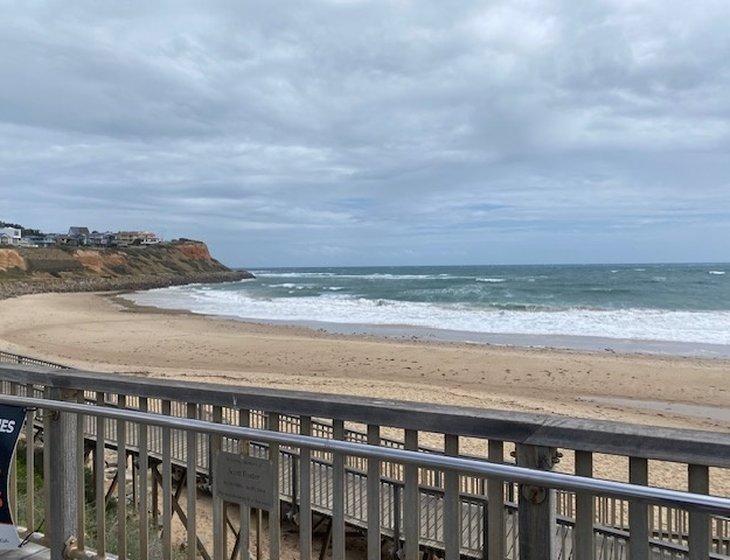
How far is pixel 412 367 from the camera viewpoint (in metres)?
19.3

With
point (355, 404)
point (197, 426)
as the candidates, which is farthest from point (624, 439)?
point (197, 426)

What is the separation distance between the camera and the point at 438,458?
2168 millimetres

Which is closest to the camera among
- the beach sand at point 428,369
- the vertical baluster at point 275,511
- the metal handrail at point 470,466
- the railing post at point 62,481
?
the metal handrail at point 470,466

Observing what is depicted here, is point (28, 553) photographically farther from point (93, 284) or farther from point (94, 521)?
point (93, 284)

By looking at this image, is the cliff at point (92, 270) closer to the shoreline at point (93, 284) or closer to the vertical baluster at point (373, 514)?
the shoreline at point (93, 284)

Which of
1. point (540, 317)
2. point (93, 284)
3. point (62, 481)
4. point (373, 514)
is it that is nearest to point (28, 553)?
point (62, 481)

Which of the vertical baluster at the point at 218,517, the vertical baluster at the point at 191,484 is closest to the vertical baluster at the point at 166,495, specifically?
the vertical baluster at the point at 191,484

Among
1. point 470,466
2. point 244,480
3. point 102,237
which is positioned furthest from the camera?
point 102,237

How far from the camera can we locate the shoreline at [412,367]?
1489 centimetres

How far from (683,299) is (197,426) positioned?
54.1m

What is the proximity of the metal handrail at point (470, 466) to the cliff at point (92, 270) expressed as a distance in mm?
59563

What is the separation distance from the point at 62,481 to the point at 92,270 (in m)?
90.7

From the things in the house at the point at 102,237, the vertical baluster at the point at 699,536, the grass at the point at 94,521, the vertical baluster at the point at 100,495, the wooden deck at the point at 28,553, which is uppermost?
the house at the point at 102,237

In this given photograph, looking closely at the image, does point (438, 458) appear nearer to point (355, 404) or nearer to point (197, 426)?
point (355, 404)
